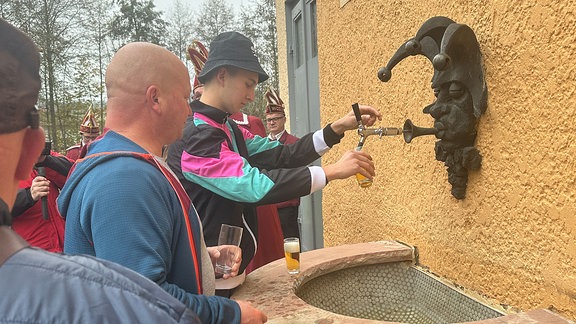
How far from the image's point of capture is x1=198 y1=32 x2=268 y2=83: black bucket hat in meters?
2.28

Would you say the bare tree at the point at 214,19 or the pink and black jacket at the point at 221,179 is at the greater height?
the bare tree at the point at 214,19

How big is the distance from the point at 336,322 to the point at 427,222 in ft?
3.03

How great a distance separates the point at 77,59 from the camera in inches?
619

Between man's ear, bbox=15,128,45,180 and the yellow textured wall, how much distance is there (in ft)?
4.47

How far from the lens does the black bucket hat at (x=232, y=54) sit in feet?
7.48

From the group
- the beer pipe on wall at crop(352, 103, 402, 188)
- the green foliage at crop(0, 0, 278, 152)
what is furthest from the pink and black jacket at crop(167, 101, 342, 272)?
the green foliage at crop(0, 0, 278, 152)

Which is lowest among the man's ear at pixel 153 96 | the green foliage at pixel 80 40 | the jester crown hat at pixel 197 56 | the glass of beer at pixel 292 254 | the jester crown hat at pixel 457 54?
the glass of beer at pixel 292 254

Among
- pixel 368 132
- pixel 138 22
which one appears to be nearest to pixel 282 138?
pixel 368 132

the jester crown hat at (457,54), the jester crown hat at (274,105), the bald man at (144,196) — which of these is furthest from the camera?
the jester crown hat at (274,105)

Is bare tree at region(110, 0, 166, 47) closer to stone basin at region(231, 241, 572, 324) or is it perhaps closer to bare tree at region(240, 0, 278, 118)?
bare tree at region(240, 0, 278, 118)

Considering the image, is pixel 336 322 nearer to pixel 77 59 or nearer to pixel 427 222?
pixel 427 222

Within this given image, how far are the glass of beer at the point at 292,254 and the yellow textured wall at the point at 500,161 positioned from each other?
2.10 ft

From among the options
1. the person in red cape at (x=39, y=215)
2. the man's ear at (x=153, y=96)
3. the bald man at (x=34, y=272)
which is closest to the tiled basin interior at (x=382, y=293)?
the man's ear at (x=153, y=96)

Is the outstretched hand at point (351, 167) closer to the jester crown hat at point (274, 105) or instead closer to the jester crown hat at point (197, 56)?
the jester crown hat at point (197, 56)
